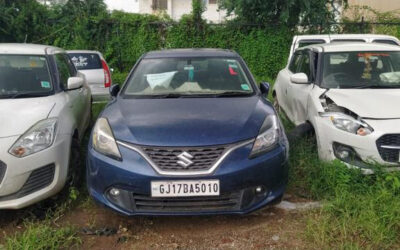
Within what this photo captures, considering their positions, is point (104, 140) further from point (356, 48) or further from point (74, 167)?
point (356, 48)

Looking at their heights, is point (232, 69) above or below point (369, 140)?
above

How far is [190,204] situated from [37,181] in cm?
144

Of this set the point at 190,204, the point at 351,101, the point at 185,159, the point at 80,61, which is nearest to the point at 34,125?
the point at 185,159

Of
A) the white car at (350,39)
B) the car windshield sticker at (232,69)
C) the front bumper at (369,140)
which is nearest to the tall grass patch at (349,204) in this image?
the front bumper at (369,140)

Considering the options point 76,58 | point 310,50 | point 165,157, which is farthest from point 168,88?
point 76,58

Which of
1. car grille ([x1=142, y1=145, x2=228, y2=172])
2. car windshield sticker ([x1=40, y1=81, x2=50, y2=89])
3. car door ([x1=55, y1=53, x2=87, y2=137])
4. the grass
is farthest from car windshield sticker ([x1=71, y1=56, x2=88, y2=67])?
car grille ([x1=142, y1=145, x2=228, y2=172])

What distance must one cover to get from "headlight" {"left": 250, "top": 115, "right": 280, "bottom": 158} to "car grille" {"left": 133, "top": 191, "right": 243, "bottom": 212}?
392 mm

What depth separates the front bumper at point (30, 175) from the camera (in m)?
3.44

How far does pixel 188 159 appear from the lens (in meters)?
3.24

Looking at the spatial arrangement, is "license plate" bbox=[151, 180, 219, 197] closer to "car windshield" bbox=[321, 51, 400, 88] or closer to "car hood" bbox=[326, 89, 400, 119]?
"car hood" bbox=[326, 89, 400, 119]

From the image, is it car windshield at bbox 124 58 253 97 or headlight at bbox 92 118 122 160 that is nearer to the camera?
headlight at bbox 92 118 122 160

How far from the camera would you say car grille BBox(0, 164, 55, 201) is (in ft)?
11.6

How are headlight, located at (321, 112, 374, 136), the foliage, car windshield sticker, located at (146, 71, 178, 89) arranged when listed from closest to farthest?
the foliage < headlight, located at (321, 112, 374, 136) < car windshield sticker, located at (146, 71, 178, 89)

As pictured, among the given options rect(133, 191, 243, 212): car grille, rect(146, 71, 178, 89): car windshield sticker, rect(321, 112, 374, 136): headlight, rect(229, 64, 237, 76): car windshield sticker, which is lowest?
rect(133, 191, 243, 212): car grille
